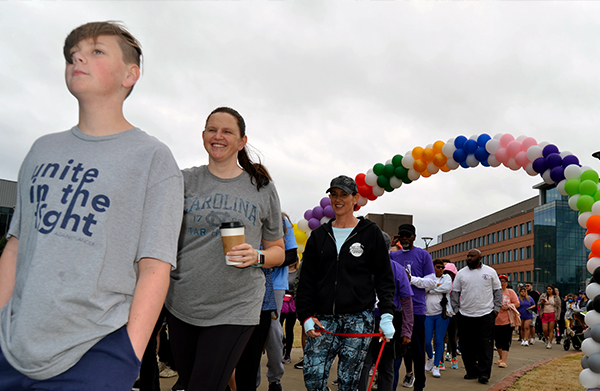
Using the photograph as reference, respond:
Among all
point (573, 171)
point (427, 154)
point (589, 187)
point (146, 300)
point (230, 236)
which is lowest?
point (146, 300)

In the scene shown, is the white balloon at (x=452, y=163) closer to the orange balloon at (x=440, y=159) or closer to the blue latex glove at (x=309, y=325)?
the orange balloon at (x=440, y=159)

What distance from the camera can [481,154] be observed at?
9.65 meters

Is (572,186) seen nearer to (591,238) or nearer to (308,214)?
(591,238)

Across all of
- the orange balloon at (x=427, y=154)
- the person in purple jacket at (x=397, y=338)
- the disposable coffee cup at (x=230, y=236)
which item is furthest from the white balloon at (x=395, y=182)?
the disposable coffee cup at (x=230, y=236)

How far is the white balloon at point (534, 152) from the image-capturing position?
881cm

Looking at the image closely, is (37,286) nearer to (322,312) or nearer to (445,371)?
(322,312)

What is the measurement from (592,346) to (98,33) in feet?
24.5

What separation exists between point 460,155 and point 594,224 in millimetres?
2884

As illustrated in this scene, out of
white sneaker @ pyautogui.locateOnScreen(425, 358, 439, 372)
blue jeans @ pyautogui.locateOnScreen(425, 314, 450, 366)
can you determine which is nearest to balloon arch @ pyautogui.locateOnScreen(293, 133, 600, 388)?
blue jeans @ pyautogui.locateOnScreen(425, 314, 450, 366)

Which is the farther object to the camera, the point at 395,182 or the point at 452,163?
the point at 395,182

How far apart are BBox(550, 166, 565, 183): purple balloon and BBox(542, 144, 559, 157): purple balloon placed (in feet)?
1.04

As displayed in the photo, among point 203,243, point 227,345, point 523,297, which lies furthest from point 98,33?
point 523,297

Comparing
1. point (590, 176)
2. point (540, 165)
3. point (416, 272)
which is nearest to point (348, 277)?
point (416, 272)

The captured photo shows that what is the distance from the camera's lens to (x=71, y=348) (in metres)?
1.41
